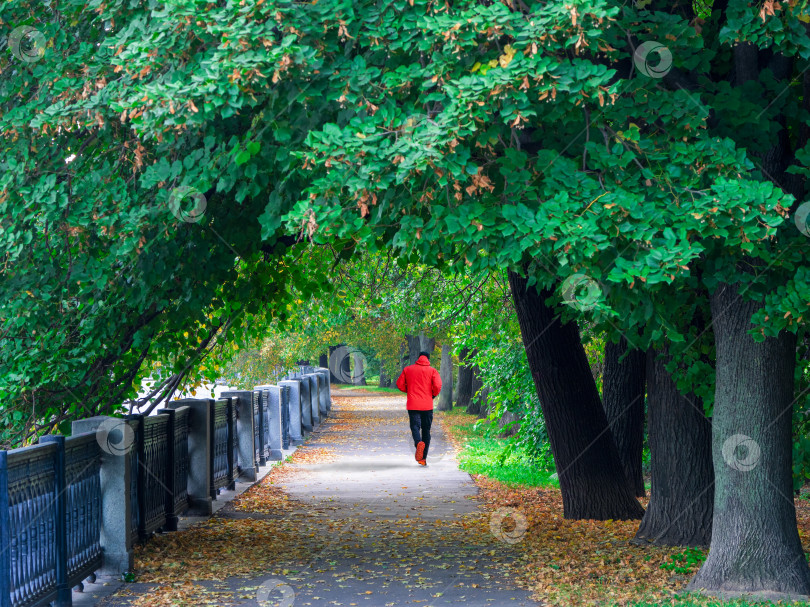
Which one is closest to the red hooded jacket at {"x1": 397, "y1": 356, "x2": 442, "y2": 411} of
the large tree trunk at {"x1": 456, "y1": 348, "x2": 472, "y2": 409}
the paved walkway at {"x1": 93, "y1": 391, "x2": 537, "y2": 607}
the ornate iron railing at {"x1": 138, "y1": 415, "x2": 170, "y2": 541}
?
the paved walkway at {"x1": 93, "y1": 391, "x2": 537, "y2": 607}

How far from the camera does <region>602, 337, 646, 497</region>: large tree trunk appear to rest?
38.5ft

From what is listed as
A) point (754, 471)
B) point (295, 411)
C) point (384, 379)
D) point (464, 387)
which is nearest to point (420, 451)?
point (295, 411)

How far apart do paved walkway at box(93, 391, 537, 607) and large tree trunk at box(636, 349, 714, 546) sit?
1.56m

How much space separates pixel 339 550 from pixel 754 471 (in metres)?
4.12

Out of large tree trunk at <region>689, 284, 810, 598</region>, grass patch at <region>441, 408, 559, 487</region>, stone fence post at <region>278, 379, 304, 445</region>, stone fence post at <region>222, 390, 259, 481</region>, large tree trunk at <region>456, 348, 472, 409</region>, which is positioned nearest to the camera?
large tree trunk at <region>689, 284, 810, 598</region>

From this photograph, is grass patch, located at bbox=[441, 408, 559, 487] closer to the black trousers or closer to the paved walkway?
the paved walkway

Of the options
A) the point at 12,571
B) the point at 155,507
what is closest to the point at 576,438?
the point at 155,507

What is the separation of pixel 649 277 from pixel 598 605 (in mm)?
2651

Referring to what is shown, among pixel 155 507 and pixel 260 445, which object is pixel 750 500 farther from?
pixel 260 445

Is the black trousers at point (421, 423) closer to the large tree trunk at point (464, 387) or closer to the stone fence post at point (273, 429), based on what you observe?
the stone fence post at point (273, 429)

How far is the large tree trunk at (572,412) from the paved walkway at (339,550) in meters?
1.22

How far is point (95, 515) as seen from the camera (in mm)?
7828

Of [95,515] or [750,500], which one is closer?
[750,500]

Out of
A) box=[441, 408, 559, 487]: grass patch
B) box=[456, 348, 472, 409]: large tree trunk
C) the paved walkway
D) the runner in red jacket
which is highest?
the runner in red jacket
